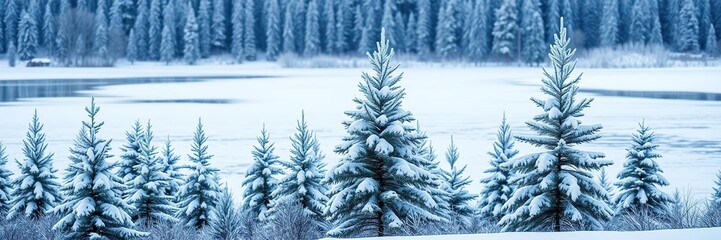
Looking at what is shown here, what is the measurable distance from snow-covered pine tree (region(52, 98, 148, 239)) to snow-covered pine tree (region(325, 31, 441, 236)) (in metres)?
2.80

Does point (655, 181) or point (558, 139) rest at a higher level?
point (558, 139)

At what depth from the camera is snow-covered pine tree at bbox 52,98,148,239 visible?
→ 10984mm

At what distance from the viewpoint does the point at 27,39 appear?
356ft

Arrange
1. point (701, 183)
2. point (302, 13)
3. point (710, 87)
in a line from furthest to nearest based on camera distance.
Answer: point (302, 13)
point (710, 87)
point (701, 183)

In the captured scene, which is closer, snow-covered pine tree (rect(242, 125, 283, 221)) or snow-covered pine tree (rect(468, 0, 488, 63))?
snow-covered pine tree (rect(242, 125, 283, 221))

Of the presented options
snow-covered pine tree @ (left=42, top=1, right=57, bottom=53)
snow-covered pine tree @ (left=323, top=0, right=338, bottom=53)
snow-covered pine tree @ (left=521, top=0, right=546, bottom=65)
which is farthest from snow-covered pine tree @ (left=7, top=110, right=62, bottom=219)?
snow-covered pine tree @ (left=42, top=1, right=57, bottom=53)

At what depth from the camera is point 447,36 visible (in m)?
102

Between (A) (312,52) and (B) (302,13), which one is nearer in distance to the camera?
(A) (312,52)

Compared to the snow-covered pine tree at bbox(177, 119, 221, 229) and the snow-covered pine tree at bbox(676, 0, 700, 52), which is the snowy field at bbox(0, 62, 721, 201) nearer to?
the snow-covered pine tree at bbox(177, 119, 221, 229)

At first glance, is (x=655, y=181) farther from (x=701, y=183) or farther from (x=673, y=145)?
(x=673, y=145)

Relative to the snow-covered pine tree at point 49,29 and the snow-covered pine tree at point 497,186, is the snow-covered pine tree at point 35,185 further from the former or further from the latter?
the snow-covered pine tree at point 49,29

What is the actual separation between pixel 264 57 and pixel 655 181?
336 ft

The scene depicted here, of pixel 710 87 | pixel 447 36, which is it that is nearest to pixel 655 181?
pixel 710 87

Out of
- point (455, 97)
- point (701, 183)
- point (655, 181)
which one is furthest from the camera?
point (455, 97)
